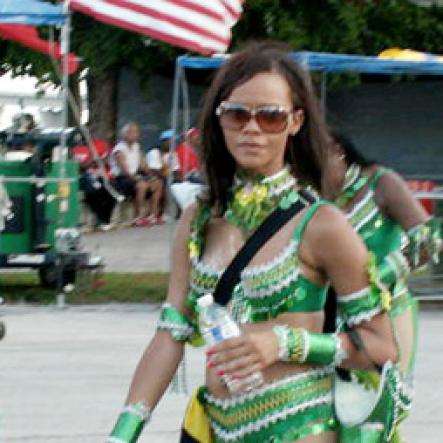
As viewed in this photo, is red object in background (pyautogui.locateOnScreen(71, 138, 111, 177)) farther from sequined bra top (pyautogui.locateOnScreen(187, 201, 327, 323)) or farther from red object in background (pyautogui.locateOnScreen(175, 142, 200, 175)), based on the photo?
sequined bra top (pyautogui.locateOnScreen(187, 201, 327, 323))

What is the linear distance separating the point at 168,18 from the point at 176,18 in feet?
0.23

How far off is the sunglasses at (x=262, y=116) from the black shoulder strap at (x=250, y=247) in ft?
0.59

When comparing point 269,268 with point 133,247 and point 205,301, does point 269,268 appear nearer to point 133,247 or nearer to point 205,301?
point 205,301

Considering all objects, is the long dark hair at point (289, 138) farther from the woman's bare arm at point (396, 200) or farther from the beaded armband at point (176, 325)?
the woman's bare arm at point (396, 200)

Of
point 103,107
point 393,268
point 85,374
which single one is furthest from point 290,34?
point 393,268

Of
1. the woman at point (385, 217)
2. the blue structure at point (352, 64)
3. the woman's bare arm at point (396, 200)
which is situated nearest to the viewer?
the woman at point (385, 217)

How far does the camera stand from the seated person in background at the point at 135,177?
2339cm

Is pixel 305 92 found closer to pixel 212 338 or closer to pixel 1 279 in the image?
pixel 212 338

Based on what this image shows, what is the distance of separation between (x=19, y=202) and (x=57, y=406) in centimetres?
625

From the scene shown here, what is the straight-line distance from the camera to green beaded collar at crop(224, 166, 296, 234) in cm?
381

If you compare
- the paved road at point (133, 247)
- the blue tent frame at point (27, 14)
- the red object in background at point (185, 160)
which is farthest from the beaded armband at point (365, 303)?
the paved road at point (133, 247)

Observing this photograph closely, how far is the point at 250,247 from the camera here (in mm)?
3764

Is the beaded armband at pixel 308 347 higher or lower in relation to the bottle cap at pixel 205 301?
lower

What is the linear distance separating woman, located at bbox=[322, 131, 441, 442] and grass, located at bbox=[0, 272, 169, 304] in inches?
368
